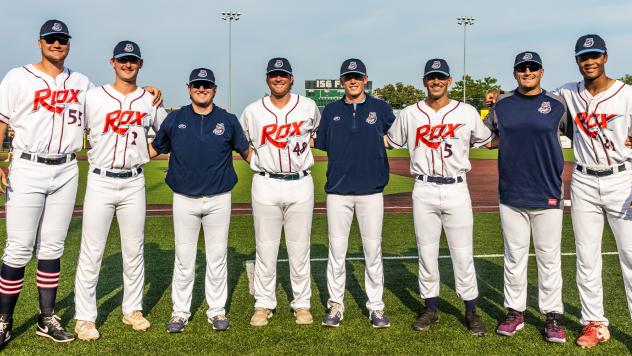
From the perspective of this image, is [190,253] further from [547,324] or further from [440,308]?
[547,324]

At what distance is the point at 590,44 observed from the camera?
14.2 feet

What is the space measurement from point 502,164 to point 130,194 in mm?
Answer: 3137

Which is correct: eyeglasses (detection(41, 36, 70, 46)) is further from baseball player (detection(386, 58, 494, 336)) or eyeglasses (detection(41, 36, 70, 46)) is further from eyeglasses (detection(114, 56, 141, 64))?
baseball player (detection(386, 58, 494, 336))

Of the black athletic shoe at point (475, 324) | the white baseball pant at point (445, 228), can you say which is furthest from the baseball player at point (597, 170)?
the white baseball pant at point (445, 228)

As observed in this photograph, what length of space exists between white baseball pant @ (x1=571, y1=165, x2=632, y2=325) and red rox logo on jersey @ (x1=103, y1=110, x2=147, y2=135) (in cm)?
367

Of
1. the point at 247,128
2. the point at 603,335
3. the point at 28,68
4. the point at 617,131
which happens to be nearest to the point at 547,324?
the point at 603,335

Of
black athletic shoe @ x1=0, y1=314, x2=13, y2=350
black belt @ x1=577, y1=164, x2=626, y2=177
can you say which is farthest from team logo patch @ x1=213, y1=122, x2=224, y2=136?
black belt @ x1=577, y1=164, x2=626, y2=177

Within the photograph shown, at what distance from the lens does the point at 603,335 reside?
14.4 ft

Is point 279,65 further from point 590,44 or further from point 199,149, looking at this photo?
point 590,44

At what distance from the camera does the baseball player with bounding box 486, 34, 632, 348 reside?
169 inches

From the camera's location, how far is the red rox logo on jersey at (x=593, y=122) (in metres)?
4.32

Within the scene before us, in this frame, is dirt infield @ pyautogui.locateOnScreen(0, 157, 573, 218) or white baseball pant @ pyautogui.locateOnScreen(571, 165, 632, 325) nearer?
white baseball pant @ pyautogui.locateOnScreen(571, 165, 632, 325)

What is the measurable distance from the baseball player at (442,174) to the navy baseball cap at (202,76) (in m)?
1.69

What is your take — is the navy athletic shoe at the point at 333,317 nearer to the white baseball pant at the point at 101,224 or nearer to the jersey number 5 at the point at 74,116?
the white baseball pant at the point at 101,224
